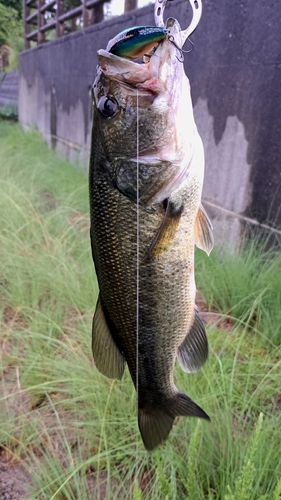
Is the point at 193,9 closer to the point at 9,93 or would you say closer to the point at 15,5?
the point at 9,93

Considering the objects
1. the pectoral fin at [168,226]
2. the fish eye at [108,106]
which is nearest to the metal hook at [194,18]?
the fish eye at [108,106]

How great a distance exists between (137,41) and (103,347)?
0.74m

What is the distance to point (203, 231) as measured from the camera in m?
1.21

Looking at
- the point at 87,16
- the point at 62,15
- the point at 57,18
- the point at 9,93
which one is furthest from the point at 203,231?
the point at 9,93

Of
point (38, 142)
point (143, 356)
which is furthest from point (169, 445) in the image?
point (38, 142)

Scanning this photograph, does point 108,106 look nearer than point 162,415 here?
Yes

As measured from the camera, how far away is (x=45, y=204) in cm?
474

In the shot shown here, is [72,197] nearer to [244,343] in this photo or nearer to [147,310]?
[244,343]

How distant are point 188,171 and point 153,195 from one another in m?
0.11

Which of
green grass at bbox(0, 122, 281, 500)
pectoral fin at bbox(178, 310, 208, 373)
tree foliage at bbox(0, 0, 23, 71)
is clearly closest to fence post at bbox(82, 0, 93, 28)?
tree foliage at bbox(0, 0, 23, 71)

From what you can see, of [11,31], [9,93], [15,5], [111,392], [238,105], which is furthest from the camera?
[9,93]

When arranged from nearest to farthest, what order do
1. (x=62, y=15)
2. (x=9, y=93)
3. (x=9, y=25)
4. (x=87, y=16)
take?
(x=87, y=16) < (x=62, y=15) < (x=9, y=25) < (x=9, y=93)

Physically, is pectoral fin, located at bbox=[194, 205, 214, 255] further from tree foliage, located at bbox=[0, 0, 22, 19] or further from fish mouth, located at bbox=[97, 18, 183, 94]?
tree foliage, located at bbox=[0, 0, 22, 19]

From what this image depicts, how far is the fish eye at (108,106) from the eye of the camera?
1.08m
